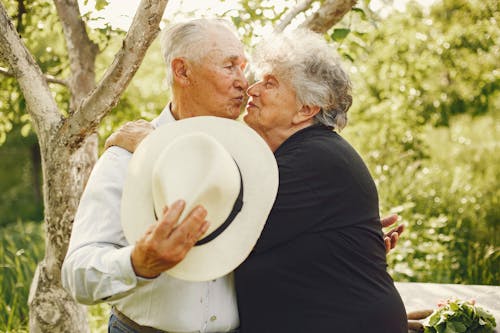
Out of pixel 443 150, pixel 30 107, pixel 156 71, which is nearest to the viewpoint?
pixel 30 107

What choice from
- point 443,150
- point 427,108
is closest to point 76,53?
point 427,108

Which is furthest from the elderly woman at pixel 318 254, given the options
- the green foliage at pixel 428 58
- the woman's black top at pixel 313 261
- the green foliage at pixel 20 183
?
the green foliage at pixel 20 183

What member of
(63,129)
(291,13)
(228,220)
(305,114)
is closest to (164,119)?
(305,114)

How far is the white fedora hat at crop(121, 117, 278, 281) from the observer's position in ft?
5.80

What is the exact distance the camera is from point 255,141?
6.72 ft

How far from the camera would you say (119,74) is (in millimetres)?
2793

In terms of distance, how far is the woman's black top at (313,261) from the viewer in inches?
85.2

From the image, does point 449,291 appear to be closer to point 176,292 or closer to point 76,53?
point 176,292

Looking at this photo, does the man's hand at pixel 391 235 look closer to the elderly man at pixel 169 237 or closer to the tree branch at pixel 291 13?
the elderly man at pixel 169 237

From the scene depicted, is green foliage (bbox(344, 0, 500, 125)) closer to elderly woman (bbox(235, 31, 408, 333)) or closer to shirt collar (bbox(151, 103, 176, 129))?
shirt collar (bbox(151, 103, 176, 129))

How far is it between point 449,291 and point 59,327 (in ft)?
7.66

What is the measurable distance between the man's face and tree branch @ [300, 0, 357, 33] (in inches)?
38.4

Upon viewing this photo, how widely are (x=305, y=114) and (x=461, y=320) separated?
1.43m

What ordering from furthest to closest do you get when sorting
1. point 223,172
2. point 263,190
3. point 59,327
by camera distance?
point 59,327 < point 263,190 < point 223,172
